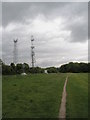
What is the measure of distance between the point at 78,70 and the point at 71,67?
902 cm

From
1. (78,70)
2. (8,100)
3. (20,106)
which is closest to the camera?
(20,106)

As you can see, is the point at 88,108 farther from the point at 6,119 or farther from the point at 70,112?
the point at 6,119

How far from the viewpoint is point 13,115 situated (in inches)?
719

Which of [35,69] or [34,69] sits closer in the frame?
[34,69]

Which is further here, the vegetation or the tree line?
the vegetation

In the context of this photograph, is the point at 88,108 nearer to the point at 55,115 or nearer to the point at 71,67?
the point at 55,115

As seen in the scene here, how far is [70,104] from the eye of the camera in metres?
21.7

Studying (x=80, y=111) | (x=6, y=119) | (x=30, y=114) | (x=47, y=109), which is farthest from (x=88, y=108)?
(x=6, y=119)

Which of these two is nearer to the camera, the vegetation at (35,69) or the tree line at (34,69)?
the tree line at (34,69)

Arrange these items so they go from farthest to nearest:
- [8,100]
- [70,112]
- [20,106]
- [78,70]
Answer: [78,70] → [8,100] → [20,106] → [70,112]

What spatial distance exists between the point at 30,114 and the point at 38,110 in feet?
4.88

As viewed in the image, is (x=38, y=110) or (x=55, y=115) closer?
(x=55, y=115)

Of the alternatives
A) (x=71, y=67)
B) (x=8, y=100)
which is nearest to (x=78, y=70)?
(x=71, y=67)

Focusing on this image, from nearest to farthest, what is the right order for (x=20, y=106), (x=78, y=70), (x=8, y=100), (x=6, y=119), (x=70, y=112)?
(x=6, y=119) → (x=70, y=112) → (x=20, y=106) → (x=8, y=100) → (x=78, y=70)
